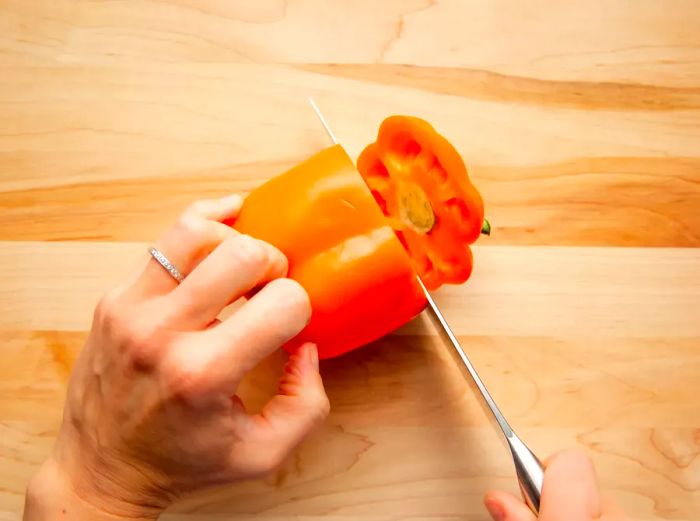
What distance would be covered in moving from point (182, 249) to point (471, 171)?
1.90 feet

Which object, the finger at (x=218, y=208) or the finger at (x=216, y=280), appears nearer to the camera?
the finger at (x=216, y=280)

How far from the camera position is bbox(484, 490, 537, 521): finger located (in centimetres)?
101

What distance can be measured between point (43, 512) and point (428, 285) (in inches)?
27.7

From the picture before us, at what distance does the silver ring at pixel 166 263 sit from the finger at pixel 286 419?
22cm

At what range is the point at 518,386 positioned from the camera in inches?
46.8

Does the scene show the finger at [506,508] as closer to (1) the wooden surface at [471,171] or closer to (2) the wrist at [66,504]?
(1) the wooden surface at [471,171]

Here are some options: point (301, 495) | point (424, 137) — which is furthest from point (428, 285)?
point (301, 495)

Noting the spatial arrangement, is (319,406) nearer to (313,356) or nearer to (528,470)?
(313,356)

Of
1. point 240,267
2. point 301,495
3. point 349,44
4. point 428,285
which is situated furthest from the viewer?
point 349,44

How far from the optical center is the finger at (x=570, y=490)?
3.05 feet

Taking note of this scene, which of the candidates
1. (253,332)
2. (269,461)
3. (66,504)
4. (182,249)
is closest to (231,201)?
(182,249)

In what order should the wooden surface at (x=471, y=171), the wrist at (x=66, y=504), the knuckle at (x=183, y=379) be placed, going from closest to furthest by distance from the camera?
1. the knuckle at (x=183, y=379)
2. the wrist at (x=66, y=504)
3. the wooden surface at (x=471, y=171)

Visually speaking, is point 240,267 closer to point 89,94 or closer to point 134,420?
point 134,420

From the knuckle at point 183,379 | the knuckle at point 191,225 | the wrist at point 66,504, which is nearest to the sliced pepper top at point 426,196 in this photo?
the knuckle at point 191,225
